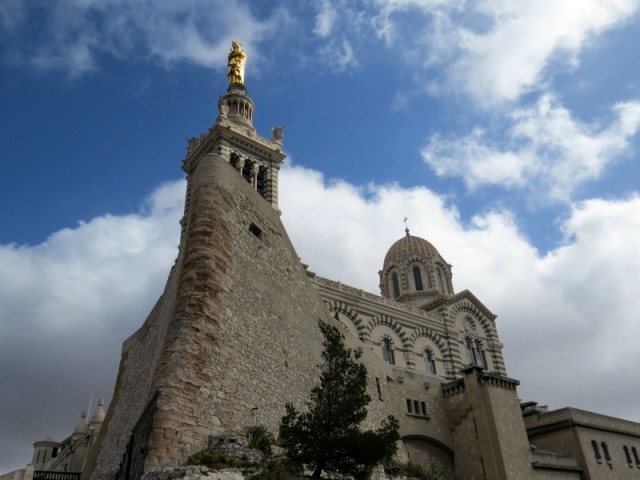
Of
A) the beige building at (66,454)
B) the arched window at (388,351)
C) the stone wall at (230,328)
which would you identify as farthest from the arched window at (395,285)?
the stone wall at (230,328)

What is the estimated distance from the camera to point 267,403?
12719mm

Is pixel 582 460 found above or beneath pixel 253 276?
beneath

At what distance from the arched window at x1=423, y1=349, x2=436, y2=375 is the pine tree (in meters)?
22.3

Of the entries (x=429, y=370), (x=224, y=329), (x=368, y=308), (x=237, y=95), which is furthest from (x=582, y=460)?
(x=237, y=95)

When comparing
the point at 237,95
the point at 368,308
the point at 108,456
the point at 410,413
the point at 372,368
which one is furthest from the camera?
the point at 237,95

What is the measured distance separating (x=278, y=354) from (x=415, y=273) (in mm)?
27622

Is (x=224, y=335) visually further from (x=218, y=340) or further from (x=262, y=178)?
(x=262, y=178)

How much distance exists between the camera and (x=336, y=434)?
10.7m

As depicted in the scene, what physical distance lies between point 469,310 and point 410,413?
54.3ft

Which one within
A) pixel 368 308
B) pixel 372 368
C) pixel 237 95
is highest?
pixel 237 95

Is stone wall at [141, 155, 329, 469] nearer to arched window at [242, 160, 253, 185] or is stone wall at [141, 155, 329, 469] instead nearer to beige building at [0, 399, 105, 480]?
beige building at [0, 399, 105, 480]

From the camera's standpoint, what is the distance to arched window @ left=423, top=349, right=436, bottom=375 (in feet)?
110

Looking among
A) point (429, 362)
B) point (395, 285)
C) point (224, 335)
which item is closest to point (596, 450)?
point (429, 362)

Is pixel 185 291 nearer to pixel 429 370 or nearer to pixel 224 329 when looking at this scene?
pixel 224 329
